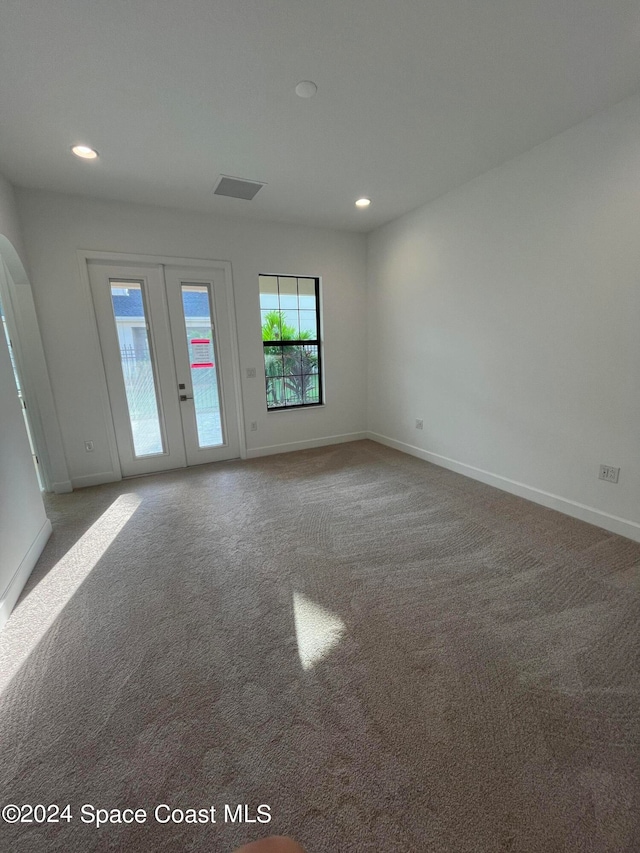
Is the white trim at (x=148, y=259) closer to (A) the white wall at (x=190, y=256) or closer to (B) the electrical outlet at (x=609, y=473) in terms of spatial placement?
(A) the white wall at (x=190, y=256)

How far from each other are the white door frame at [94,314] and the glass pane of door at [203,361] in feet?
0.75

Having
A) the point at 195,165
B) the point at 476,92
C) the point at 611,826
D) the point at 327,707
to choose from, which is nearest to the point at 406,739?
the point at 327,707

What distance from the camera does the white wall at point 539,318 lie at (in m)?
2.40

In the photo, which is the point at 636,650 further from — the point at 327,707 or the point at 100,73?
the point at 100,73

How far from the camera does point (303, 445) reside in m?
4.86

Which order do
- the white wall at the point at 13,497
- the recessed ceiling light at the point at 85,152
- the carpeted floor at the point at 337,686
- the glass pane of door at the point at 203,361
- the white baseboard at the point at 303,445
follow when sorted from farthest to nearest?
1. the white baseboard at the point at 303,445
2. the glass pane of door at the point at 203,361
3. the recessed ceiling light at the point at 85,152
4. the white wall at the point at 13,497
5. the carpeted floor at the point at 337,686

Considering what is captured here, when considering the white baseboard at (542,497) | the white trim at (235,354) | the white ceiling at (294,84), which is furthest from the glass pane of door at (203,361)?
the white baseboard at (542,497)

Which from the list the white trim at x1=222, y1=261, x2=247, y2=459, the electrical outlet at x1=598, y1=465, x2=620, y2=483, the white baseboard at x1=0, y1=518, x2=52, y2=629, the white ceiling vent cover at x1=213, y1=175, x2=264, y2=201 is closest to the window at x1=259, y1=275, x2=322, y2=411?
the white trim at x1=222, y1=261, x2=247, y2=459

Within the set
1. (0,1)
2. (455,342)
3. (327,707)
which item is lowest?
(327,707)

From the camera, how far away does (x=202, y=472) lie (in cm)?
407

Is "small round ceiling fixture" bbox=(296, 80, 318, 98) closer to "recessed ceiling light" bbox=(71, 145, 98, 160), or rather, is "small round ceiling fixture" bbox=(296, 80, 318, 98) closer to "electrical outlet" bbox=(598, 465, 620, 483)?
"recessed ceiling light" bbox=(71, 145, 98, 160)

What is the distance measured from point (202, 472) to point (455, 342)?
10.4ft

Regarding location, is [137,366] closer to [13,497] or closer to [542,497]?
[13,497]

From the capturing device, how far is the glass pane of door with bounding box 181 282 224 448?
3.99 m
